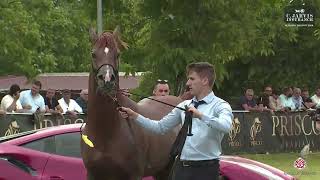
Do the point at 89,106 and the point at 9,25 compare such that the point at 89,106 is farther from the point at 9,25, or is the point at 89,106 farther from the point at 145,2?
the point at 9,25

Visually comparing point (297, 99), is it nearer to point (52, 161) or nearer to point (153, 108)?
point (153, 108)

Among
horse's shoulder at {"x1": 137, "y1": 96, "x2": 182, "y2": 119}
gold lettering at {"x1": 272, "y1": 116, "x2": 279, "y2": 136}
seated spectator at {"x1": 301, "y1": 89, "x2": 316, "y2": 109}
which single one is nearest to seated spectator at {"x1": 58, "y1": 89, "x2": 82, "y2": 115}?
gold lettering at {"x1": 272, "y1": 116, "x2": 279, "y2": 136}

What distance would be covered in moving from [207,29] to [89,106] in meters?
11.1

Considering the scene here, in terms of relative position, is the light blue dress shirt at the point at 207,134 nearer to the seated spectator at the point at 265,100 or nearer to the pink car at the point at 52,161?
the pink car at the point at 52,161

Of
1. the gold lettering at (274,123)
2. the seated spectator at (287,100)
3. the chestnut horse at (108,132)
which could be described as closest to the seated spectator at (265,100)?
Result: the gold lettering at (274,123)

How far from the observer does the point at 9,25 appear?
3238 centimetres

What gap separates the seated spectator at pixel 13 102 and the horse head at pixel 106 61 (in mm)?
9597

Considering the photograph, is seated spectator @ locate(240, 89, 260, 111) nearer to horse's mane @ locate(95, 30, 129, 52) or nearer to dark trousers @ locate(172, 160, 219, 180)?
horse's mane @ locate(95, 30, 129, 52)

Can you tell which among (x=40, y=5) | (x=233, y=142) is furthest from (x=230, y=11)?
(x=40, y=5)

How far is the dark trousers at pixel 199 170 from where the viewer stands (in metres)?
6.57

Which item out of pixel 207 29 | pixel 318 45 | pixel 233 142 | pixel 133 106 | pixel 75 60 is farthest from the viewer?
pixel 75 60

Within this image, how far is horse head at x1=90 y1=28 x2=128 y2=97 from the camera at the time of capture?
7734mm

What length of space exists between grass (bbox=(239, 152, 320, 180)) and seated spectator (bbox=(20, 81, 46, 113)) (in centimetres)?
575

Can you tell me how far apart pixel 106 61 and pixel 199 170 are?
1.90 meters
